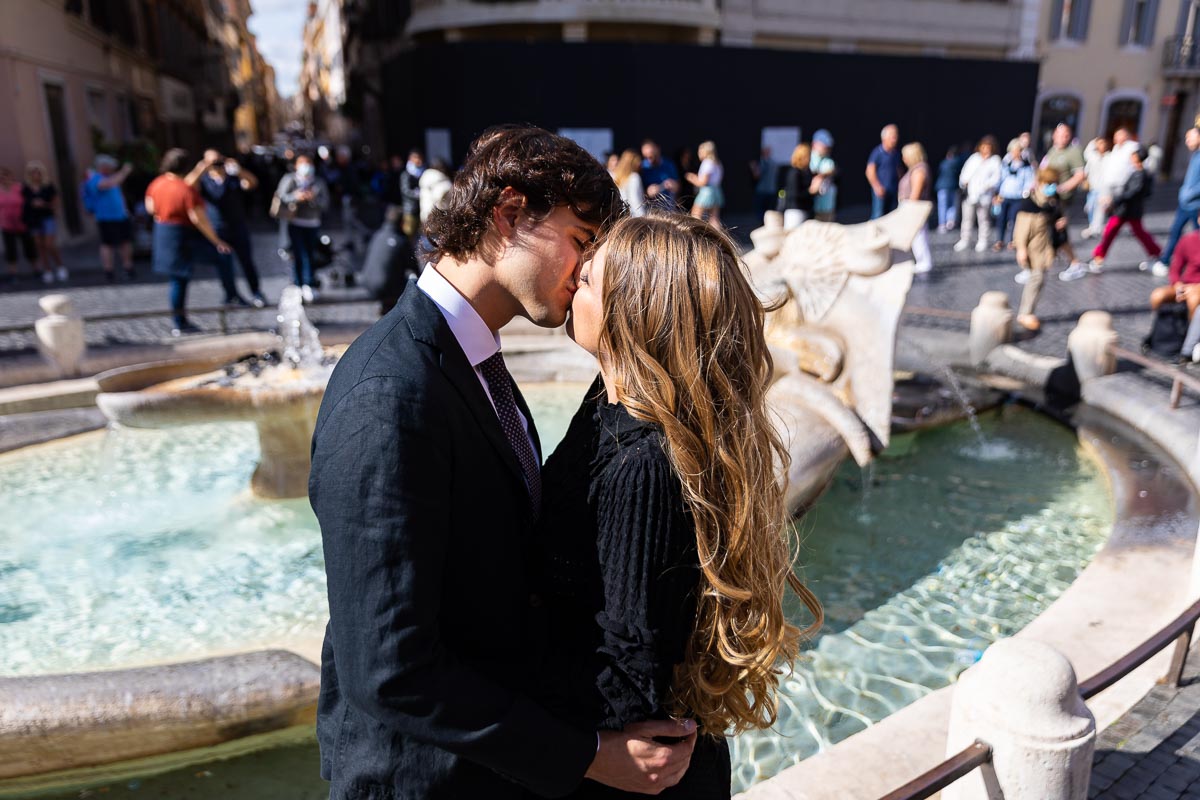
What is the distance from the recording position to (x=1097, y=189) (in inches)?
593

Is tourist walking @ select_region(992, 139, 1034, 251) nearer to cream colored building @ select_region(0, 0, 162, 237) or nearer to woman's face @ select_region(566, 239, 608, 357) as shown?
woman's face @ select_region(566, 239, 608, 357)

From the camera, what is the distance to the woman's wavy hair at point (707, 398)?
1383mm

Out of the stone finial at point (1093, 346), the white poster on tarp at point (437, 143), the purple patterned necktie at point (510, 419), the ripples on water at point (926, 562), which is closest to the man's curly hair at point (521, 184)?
the purple patterned necktie at point (510, 419)

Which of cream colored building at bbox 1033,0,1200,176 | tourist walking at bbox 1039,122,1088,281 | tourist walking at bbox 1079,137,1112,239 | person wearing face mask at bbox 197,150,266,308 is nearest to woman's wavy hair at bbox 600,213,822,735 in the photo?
person wearing face mask at bbox 197,150,266,308

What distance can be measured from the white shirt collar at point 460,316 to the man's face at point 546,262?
0.08 metres

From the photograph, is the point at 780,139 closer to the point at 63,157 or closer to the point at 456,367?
the point at 63,157

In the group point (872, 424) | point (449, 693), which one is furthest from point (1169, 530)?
point (449, 693)

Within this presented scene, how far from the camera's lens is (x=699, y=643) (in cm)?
152

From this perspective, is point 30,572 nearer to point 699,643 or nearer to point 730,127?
point 699,643

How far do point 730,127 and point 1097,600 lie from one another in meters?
16.8

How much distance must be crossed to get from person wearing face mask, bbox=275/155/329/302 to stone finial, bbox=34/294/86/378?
2703 mm

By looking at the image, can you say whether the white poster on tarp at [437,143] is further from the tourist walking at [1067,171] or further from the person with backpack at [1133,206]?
the person with backpack at [1133,206]

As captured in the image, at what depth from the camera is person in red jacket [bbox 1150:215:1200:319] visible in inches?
291

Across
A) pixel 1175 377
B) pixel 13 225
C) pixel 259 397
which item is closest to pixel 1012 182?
pixel 1175 377
